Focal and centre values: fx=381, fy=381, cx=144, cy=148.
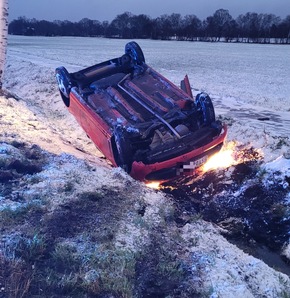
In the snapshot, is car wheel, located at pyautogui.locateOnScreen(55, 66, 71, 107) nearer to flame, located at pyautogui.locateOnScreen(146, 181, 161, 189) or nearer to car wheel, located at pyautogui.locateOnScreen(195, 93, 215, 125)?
car wheel, located at pyautogui.locateOnScreen(195, 93, 215, 125)

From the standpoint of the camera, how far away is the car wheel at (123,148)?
509cm

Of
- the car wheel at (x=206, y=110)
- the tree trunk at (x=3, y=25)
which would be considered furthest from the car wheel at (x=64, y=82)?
the car wheel at (x=206, y=110)

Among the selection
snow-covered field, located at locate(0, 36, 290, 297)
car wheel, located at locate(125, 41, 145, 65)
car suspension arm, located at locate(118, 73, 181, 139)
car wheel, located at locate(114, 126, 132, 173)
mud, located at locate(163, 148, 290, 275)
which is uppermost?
car wheel, located at locate(125, 41, 145, 65)

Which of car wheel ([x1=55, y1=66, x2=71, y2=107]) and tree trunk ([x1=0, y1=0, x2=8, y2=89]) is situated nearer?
car wheel ([x1=55, y1=66, x2=71, y2=107])

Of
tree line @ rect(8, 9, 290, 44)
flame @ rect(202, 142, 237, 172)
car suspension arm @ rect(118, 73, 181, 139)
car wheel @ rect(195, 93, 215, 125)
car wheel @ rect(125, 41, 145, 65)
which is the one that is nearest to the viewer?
flame @ rect(202, 142, 237, 172)

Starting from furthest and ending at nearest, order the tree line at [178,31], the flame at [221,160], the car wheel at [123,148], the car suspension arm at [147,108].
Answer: the tree line at [178,31]
the car suspension arm at [147,108]
the flame at [221,160]
the car wheel at [123,148]

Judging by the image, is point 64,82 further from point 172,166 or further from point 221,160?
point 221,160

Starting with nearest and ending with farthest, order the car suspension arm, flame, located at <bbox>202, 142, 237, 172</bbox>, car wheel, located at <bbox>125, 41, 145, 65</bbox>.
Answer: flame, located at <bbox>202, 142, 237, 172</bbox>
the car suspension arm
car wheel, located at <bbox>125, 41, 145, 65</bbox>

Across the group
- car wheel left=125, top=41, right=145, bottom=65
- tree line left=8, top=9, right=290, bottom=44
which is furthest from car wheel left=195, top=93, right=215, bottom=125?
tree line left=8, top=9, right=290, bottom=44

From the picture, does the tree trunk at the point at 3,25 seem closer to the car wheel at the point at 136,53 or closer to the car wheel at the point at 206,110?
the car wheel at the point at 136,53

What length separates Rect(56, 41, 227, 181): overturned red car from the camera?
16.8 ft

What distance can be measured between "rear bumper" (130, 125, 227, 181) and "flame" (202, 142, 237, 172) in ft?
0.79

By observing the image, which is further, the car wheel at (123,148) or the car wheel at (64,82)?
the car wheel at (64,82)

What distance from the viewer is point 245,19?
95.3 meters
